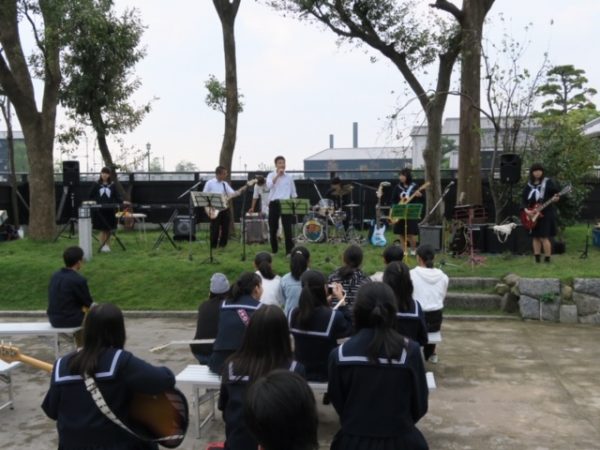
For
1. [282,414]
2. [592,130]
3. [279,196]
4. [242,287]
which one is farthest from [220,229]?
[282,414]

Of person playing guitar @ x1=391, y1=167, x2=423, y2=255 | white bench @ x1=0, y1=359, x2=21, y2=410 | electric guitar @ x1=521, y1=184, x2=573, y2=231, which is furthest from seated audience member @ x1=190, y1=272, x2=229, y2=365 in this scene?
person playing guitar @ x1=391, y1=167, x2=423, y2=255

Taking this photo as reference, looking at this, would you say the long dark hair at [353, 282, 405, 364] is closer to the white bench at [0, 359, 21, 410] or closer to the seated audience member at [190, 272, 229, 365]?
the seated audience member at [190, 272, 229, 365]

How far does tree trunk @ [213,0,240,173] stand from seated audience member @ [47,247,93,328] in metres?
7.52

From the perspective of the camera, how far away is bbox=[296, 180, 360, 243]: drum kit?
1343cm

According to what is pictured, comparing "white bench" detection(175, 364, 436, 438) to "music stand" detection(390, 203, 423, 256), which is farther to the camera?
"music stand" detection(390, 203, 423, 256)

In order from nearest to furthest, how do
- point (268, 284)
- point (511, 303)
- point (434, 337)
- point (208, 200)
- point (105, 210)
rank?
point (268, 284), point (434, 337), point (511, 303), point (208, 200), point (105, 210)

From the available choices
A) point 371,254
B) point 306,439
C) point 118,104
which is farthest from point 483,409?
point 118,104

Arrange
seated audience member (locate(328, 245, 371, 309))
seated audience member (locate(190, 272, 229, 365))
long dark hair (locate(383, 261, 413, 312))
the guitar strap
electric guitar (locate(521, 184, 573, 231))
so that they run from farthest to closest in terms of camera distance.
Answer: electric guitar (locate(521, 184, 573, 231)), seated audience member (locate(328, 245, 371, 309)), seated audience member (locate(190, 272, 229, 365)), long dark hair (locate(383, 261, 413, 312)), the guitar strap

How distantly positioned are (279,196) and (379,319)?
8.42 m

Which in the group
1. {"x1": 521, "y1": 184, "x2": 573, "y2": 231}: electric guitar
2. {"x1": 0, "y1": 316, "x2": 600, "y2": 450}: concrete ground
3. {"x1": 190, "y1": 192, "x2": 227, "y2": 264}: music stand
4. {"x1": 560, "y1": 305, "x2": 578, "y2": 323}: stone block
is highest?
{"x1": 190, "y1": 192, "x2": 227, "y2": 264}: music stand

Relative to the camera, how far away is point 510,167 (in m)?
11.7

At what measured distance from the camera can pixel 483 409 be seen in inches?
215

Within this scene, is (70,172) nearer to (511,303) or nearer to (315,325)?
(511,303)

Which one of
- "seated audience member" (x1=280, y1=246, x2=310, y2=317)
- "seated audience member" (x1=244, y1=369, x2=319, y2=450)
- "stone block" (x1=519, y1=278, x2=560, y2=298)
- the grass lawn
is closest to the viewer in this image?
"seated audience member" (x1=244, y1=369, x2=319, y2=450)
